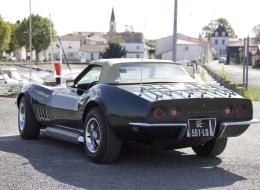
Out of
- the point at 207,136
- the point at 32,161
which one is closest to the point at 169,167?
the point at 207,136

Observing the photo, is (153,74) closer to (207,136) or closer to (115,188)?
(207,136)

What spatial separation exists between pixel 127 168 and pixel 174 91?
108 centimetres

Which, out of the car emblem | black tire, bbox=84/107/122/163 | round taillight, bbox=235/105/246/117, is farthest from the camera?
round taillight, bbox=235/105/246/117

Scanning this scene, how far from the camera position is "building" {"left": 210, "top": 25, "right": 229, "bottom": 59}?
180 m

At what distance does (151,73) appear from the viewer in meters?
7.64

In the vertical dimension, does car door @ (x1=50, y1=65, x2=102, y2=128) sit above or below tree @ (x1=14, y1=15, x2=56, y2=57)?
below

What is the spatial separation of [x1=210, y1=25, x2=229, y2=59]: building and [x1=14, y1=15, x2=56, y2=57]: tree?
Result: 75.7m

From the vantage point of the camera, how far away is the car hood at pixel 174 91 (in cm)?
659

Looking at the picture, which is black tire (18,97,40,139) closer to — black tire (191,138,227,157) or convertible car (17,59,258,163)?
convertible car (17,59,258,163)

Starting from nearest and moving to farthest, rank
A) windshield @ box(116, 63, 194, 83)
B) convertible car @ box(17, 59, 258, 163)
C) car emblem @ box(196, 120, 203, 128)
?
convertible car @ box(17, 59, 258, 163), car emblem @ box(196, 120, 203, 128), windshield @ box(116, 63, 194, 83)

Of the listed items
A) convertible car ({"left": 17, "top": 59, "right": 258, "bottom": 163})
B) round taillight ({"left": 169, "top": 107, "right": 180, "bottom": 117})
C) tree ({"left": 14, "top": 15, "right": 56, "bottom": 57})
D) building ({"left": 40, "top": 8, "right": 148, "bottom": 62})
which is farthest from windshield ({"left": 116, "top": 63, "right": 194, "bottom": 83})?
building ({"left": 40, "top": 8, "right": 148, "bottom": 62})

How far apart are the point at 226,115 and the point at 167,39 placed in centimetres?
11859

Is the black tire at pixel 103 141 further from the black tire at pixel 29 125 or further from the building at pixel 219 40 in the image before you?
the building at pixel 219 40

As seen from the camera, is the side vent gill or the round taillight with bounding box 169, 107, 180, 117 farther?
the side vent gill
